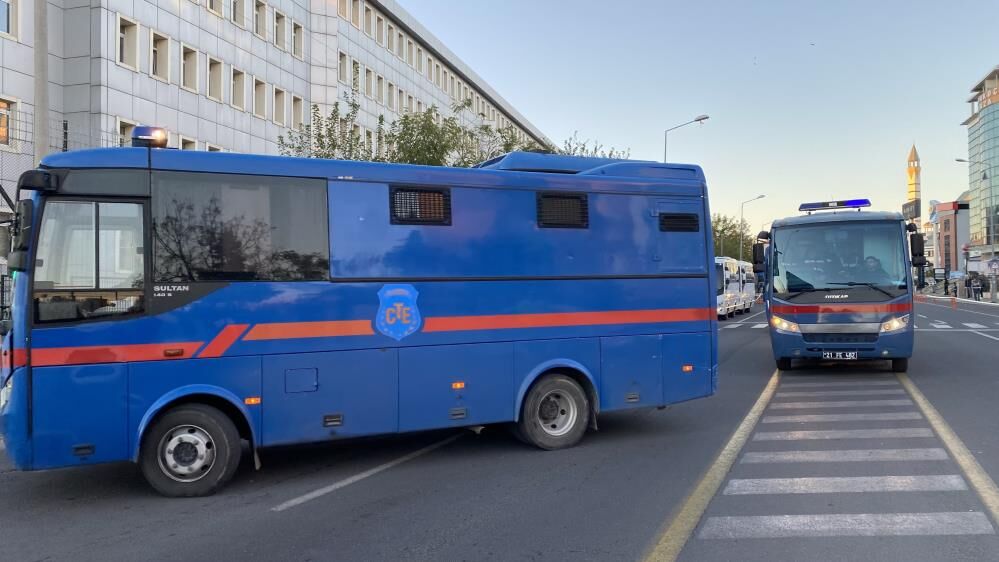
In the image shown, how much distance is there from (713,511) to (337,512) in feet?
9.87

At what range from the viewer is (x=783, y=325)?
1566 centimetres

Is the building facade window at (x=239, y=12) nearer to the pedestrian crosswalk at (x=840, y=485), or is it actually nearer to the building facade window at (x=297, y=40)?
the building facade window at (x=297, y=40)

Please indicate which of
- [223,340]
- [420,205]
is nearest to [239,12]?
[420,205]

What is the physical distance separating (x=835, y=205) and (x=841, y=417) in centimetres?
753

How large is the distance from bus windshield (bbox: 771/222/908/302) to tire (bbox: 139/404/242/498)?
1154cm

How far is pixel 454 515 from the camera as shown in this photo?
6.45m

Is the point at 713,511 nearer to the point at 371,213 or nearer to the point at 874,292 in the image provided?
the point at 371,213

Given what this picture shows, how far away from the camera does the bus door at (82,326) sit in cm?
675

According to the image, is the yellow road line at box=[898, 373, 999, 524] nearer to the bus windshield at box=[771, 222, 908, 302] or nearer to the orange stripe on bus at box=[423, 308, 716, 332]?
the orange stripe on bus at box=[423, 308, 716, 332]

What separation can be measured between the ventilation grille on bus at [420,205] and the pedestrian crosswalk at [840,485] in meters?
3.78

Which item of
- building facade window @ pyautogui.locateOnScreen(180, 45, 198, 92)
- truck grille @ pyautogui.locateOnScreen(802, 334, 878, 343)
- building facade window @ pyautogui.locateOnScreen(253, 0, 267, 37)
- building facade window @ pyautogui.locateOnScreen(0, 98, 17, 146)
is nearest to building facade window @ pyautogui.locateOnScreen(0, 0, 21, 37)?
building facade window @ pyautogui.locateOnScreen(0, 98, 17, 146)

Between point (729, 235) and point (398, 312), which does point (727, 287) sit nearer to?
point (398, 312)

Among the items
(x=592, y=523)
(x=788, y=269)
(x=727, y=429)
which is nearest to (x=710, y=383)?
(x=727, y=429)

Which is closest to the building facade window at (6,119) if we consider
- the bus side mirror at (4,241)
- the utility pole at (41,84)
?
the utility pole at (41,84)
